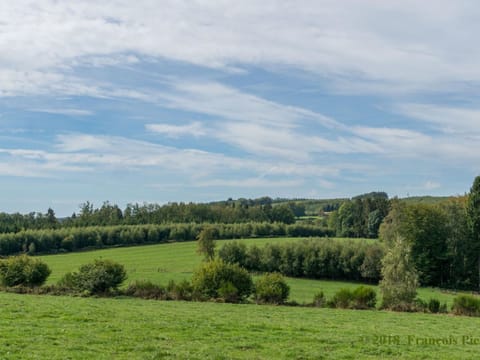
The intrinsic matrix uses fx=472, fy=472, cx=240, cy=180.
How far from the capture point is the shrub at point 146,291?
34.2m

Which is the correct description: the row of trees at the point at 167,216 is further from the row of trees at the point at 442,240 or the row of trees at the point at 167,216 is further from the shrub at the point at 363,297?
the shrub at the point at 363,297

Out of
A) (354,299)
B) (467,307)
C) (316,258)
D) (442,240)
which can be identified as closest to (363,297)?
(354,299)

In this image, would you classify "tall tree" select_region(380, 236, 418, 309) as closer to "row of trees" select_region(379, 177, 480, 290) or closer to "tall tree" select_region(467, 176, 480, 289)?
"row of trees" select_region(379, 177, 480, 290)

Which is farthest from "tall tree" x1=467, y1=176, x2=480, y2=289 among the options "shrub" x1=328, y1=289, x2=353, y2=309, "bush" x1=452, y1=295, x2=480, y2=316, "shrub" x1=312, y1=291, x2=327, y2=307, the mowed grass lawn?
"shrub" x1=312, y1=291, x2=327, y2=307

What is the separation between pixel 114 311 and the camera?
22297mm

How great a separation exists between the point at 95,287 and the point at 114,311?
13.7 m

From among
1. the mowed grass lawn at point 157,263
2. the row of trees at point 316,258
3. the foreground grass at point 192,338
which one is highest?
the foreground grass at point 192,338

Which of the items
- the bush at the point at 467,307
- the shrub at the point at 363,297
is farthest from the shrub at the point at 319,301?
the bush at the point at 467,307

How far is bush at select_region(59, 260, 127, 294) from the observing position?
34.9 metres

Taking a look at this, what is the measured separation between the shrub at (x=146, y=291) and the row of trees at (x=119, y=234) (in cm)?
6851

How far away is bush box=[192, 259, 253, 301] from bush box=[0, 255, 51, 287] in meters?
13.7

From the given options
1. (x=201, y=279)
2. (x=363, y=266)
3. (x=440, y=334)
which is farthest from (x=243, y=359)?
(x=363, y=266)

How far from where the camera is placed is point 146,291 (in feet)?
113

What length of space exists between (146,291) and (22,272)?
38.4 feet
